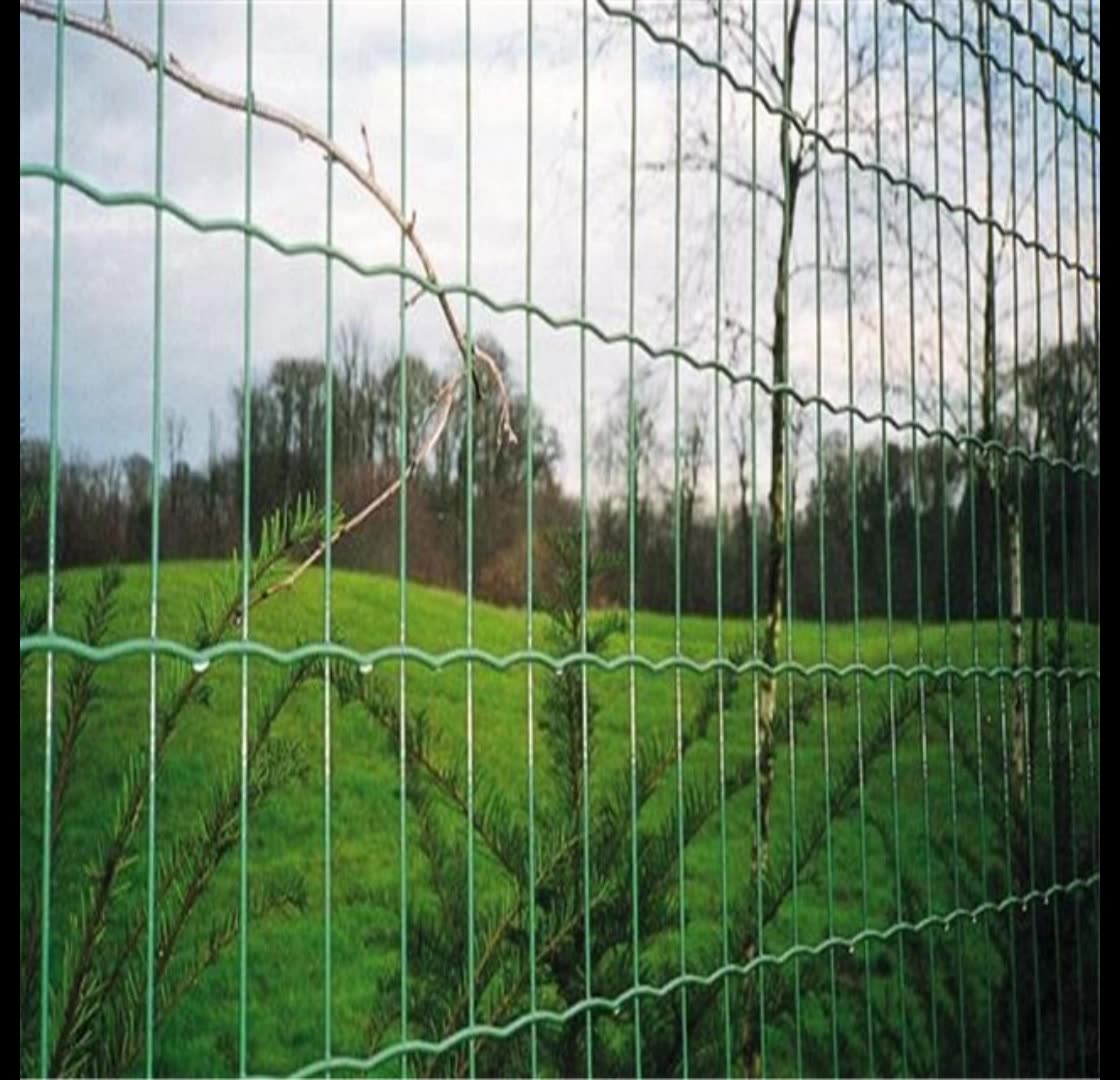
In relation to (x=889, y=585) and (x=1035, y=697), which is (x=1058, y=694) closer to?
(x=1035, y=697)

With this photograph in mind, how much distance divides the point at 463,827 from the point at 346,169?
0.82m

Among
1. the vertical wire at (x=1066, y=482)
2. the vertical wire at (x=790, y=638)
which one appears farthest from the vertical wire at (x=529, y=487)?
the vertical wire at (x=1066, y=482)

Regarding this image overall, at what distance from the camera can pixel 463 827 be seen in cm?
237

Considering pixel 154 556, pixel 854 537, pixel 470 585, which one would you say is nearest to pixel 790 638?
pixel 854 537

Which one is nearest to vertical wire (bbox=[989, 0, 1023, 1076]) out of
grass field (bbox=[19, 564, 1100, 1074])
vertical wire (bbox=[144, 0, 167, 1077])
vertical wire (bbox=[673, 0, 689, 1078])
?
grass field (bbox=[19, 564, 1100, 1074])

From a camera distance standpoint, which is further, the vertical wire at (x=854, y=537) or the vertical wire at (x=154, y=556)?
the vertical wire at (x=854, y=537)

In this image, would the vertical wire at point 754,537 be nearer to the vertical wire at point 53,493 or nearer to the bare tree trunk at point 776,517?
the bare tree trunk at point 776,517

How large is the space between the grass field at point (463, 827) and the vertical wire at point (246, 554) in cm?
9

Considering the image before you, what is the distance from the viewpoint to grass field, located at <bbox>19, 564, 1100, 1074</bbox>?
188 cm

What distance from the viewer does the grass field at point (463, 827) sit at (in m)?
1.88

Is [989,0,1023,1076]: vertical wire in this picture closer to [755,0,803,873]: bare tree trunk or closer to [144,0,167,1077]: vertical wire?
[755,0,803,873]: bare tree trunk

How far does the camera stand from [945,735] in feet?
9.82

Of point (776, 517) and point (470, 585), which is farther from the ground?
point (776, 517)

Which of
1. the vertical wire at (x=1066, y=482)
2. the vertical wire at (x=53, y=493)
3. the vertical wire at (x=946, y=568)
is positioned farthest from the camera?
the vertical wire at (x=1066, y=482)
